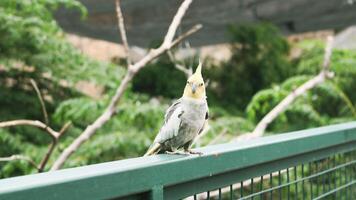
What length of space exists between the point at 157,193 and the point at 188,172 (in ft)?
0.37

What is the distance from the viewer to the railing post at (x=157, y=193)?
0.92 m

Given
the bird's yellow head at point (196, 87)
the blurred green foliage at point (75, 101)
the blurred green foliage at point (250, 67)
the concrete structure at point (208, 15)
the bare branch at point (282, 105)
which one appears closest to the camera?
the bird's yellow head at point (196, 87)

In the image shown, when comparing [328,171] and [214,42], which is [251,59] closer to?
[214,42]

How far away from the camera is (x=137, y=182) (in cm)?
89

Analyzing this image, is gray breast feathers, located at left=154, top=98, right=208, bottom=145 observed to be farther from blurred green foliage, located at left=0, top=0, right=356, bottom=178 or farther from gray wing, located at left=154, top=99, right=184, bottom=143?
blurred green foliage, located at left=0, top=0, right=356, bottom=178

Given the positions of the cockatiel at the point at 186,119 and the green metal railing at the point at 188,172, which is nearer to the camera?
the green metal railing at the point at 188,172

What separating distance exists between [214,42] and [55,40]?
317cm

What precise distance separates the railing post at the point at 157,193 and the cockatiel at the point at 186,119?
0.99ft

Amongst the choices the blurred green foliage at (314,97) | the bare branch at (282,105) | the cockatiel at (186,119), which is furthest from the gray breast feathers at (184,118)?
the blurred green foliage at (314,97)

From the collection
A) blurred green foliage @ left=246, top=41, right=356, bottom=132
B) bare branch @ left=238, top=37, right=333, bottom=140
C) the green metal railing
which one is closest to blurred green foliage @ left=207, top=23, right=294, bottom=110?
blurred green foliage @ left=246, top=41, right=356, bottom=132

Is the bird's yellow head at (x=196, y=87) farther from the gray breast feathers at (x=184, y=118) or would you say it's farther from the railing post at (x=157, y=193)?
the railing post at (x=157, y=193)

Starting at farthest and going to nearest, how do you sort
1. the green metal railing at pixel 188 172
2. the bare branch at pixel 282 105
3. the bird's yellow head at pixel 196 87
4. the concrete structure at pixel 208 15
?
the concrete structure at pixel 208 15 → the bare branch at pixel 282 105 → the bird's yellow head at pixel 196 87 → the green metal railing at pixel 188 172

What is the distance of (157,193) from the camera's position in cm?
93

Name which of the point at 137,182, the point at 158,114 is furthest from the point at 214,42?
the point at 137,182
